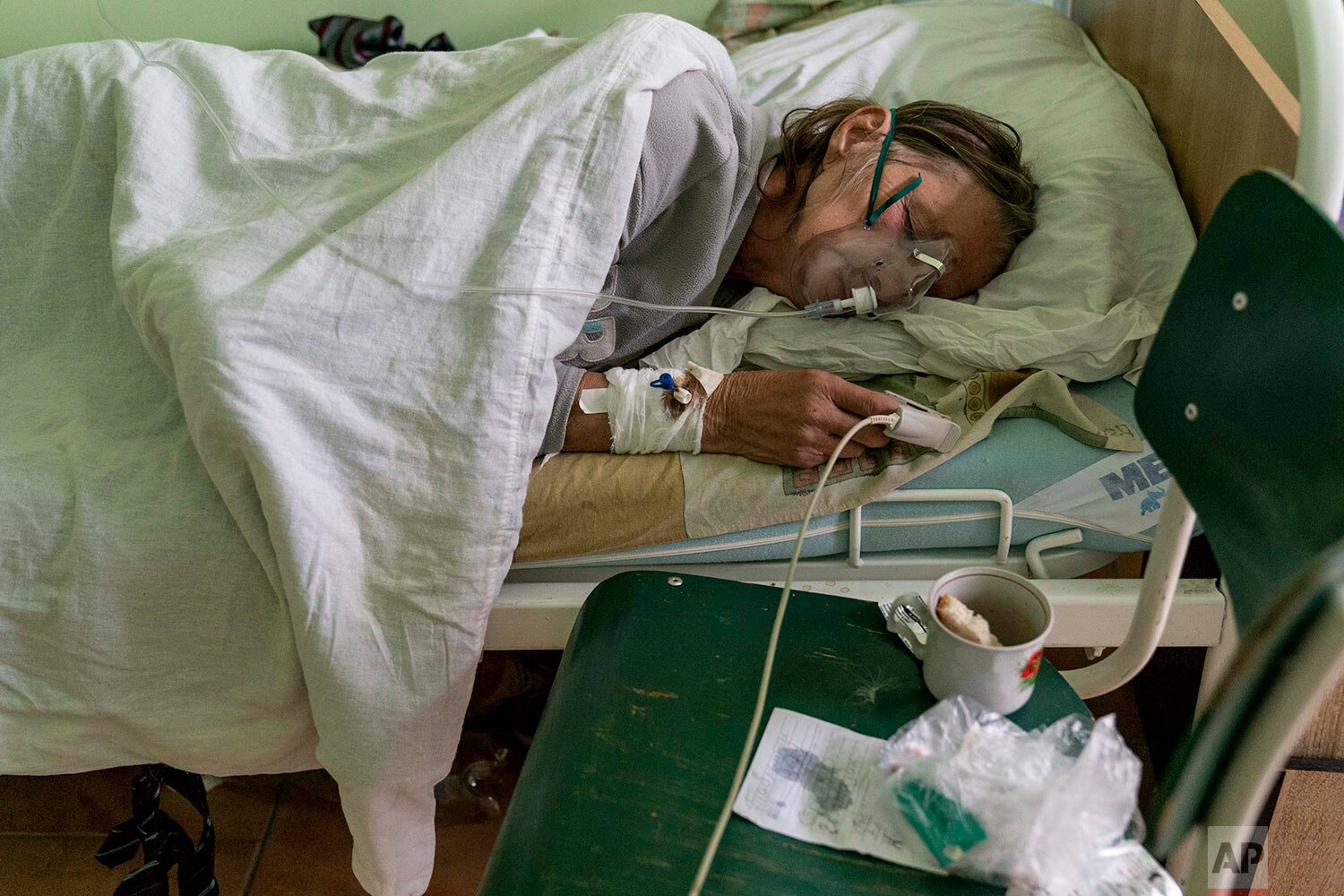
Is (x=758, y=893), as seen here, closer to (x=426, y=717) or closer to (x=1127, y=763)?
(x=1127, y=763)

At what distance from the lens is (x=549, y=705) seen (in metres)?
0.90

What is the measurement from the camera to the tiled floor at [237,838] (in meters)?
1.41

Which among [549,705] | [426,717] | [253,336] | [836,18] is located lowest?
[426,717]

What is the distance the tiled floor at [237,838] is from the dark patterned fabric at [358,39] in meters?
1.43

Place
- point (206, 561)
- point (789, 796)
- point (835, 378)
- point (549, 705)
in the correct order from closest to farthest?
point (789, 796) → point (549, 705) → point (206, 561) → point (835, 378)

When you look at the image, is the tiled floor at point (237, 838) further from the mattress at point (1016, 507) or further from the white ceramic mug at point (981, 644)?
the white ceramic mug at point (981, 644)

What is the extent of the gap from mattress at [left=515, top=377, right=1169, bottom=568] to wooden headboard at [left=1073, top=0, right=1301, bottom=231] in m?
0.32

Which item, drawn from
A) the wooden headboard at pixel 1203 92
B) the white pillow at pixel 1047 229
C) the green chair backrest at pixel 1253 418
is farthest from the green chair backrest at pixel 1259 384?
the white pillow at pixel 1047 229

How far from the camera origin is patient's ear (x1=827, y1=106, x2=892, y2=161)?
52.8 inches

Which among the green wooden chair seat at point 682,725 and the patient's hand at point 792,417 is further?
the patient's hand at point 792,417

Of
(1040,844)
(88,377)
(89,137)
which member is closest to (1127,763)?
(1040,844)

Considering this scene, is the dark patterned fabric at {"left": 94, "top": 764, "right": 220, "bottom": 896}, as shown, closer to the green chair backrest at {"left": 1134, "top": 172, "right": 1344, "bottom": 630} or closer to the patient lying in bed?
the patient lying in bed

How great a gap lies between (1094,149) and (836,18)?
2.16 ft

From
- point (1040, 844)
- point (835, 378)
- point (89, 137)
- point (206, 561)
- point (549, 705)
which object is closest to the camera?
point (1040, 844)
